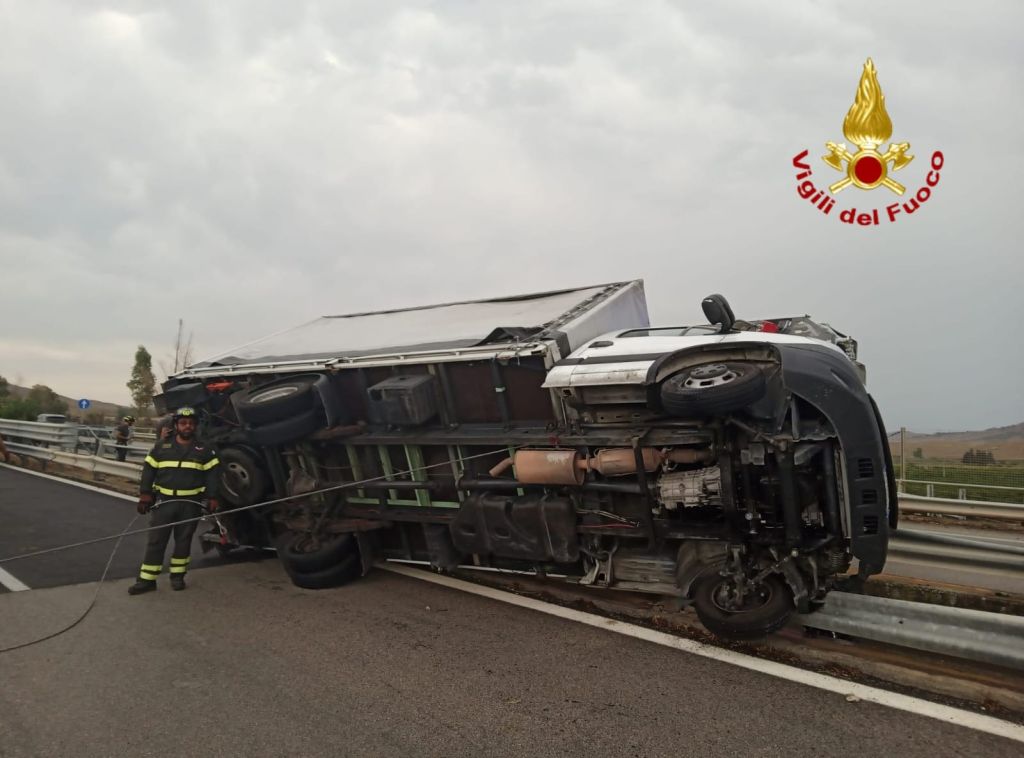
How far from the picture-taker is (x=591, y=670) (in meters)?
3.59

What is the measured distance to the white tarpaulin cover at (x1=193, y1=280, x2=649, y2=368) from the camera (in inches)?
198

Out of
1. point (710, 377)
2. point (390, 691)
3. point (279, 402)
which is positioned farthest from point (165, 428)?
point (710, 377)

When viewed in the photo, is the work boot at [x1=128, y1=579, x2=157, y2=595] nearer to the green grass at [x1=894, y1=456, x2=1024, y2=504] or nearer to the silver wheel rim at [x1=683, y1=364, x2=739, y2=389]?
the silver wheel rim at [x1=683, y1=364, x2=739, y2=389]

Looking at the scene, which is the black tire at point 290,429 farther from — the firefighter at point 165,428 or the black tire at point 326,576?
the black tire at point 326,576

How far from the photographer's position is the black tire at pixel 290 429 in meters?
5.35

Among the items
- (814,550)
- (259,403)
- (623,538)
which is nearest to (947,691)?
(814,550)

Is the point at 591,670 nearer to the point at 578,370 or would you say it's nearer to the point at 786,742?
the point at 786,742

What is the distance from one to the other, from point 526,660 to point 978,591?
3035 mm

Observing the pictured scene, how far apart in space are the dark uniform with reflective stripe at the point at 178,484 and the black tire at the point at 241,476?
0.63 ft

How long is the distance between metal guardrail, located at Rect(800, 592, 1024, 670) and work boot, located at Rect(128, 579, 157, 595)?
5.04 m

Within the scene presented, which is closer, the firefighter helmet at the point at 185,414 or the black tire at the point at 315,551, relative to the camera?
the black tire at the point at 315,551

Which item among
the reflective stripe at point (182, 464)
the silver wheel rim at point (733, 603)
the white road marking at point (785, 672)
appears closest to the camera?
the white road marking at point (785, 672)

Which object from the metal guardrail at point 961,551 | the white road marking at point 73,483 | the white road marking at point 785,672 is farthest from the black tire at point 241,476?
the metal guardrail at point 961,551

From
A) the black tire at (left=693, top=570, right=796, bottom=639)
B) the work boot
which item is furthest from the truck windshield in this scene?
the work boot
